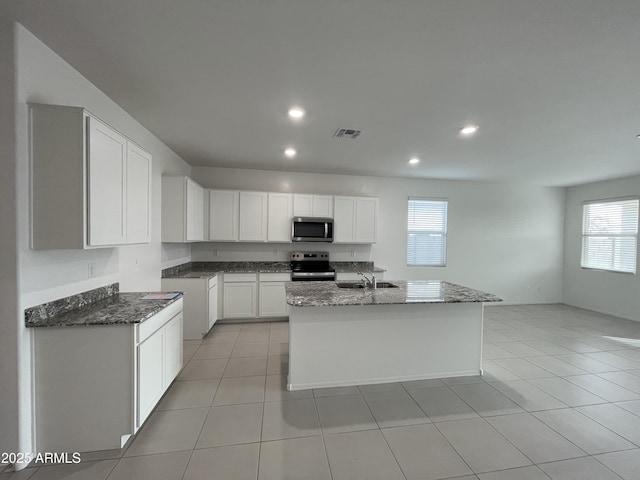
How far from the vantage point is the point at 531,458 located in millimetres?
1811

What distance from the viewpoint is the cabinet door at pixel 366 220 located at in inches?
196

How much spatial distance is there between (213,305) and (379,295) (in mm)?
2619

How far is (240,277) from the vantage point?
440 centimetres

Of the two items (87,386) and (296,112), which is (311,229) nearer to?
(296,112)

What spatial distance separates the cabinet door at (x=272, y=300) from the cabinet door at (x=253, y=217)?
0.81 m

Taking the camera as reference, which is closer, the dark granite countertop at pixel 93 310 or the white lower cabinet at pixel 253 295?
the dark granite countertop at pixel 93 310

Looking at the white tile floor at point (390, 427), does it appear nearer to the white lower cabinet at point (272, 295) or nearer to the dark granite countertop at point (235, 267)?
the white lower cabinet at point (272, 295)

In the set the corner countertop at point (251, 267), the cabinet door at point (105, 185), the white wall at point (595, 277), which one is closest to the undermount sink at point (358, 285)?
the corner countertop at point (251, 267)

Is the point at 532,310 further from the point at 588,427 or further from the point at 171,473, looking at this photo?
the point at 171,473

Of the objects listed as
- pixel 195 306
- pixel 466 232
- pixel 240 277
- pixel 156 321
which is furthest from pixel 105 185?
pixel 466 232

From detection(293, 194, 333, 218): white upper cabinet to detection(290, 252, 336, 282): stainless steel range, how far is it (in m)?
0.74

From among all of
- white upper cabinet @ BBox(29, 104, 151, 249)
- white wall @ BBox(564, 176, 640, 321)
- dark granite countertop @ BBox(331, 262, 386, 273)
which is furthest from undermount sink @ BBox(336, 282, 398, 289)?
white wall @ BBox(564, 176, 640, 321)

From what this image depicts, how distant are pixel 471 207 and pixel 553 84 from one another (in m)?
4.02

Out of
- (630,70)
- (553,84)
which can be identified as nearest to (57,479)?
(553,84)
